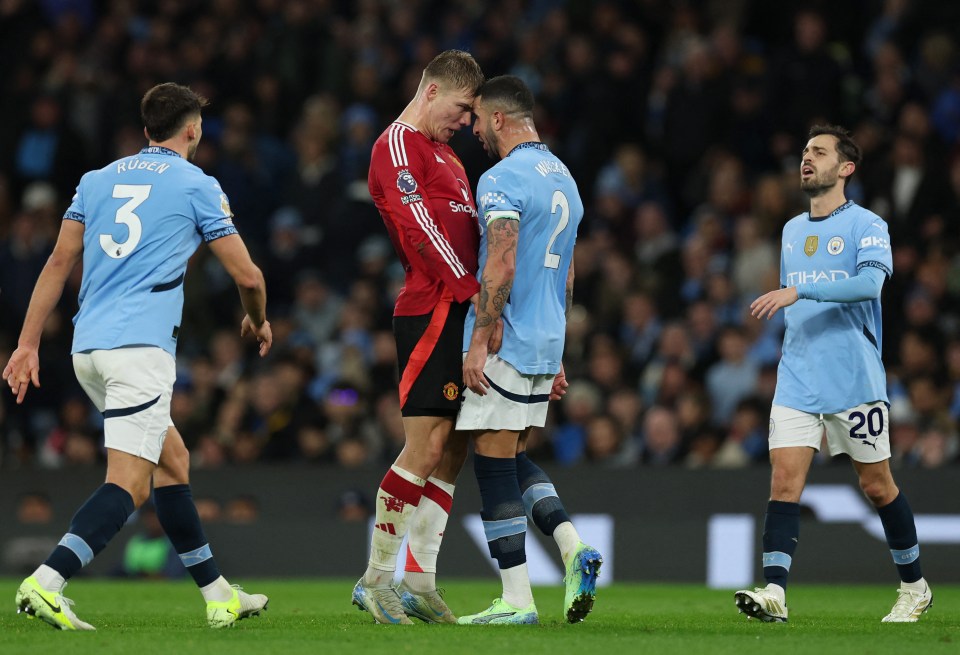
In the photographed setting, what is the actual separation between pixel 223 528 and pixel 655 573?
374 cm

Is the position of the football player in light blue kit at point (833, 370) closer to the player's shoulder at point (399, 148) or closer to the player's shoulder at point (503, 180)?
the player's shoulder at point (503, 180)

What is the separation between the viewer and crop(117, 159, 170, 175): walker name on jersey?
22.2ft

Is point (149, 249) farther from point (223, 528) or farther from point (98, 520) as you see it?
point (223, 528)

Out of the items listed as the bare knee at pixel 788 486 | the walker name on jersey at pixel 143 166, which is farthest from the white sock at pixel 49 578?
the bare knee at pixel 788 486

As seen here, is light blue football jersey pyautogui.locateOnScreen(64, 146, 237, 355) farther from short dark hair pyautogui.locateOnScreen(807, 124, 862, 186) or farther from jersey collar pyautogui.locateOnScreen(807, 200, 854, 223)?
short dark hair pyautogui.locateOnScreen(807, 124, 862, 186)

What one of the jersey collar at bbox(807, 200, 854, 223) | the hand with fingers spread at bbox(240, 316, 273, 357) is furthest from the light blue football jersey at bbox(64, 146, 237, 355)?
the jersey collar at bbox(807, 200, 854, 223)

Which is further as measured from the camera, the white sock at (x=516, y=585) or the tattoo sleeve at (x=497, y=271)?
the white sock at (x=516, y=585)

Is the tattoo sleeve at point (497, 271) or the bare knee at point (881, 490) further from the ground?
the tattoo sleeve at point (497, 271)

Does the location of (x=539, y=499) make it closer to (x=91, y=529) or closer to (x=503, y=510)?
(x=503, y=510)

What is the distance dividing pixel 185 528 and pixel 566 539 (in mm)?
1792

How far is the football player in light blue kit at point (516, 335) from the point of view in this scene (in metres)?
6.86

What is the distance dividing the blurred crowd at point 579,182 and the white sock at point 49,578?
22.3 feet

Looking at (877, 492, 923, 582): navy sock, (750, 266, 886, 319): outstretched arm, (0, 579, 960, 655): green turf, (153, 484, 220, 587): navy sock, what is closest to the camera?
(0, 579, 960, 655): green turf

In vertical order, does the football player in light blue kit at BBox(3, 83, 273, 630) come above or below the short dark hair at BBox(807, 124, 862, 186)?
below
